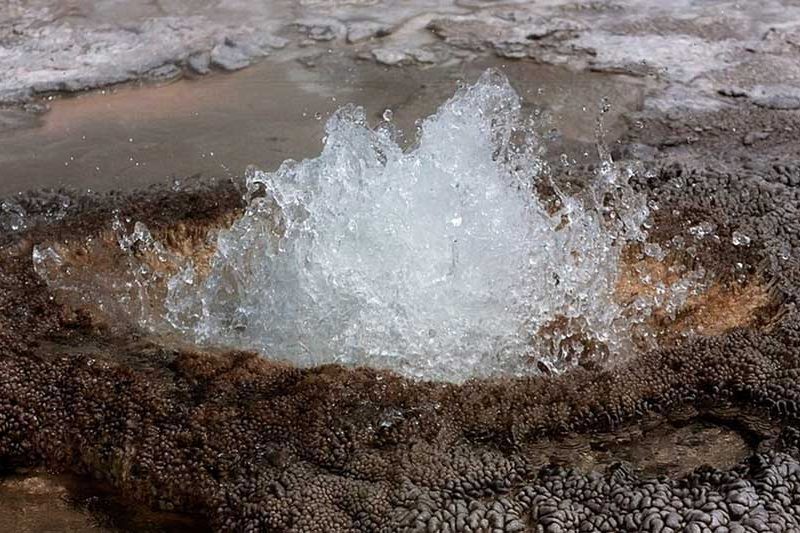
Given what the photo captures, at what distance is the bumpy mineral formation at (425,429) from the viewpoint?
1.69 metres

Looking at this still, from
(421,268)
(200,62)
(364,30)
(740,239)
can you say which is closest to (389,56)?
(364,30)

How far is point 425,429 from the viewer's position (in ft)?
6.24

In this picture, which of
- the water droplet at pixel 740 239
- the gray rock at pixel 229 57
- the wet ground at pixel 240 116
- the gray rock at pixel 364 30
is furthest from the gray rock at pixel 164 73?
the water droplet at pixel 740 239

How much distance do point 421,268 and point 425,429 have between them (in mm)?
692

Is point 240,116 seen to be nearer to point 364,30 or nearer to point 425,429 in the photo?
point 364,30

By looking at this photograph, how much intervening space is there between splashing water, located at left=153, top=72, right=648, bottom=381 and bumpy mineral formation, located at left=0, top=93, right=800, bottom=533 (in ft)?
0.71

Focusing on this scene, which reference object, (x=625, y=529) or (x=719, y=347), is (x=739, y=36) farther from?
(x=625, y=529)

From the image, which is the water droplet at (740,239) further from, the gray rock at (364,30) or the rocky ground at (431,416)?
the gray rock at (364,30)

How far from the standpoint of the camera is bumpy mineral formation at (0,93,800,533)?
1.69 m

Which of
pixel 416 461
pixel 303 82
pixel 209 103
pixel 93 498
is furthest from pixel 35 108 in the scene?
pixel 416 461

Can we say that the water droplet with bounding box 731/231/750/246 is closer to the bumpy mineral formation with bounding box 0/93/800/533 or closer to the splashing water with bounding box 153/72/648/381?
the bumpy mineral formation with bounding box 0/93/800/533

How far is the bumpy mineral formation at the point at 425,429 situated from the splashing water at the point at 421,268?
0.71 feet

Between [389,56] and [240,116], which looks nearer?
[240,116]

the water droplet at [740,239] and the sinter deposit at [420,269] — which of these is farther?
the water droplet at [740,239]
